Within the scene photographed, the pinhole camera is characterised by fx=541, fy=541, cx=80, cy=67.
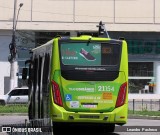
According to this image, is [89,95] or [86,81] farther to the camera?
[86,81]

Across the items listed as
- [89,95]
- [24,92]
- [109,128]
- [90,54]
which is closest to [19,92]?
[24,92]

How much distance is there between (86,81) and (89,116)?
112 cm

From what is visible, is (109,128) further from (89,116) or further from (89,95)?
(89,95)

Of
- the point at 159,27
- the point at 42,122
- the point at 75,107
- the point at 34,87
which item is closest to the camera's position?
the point at 42,122

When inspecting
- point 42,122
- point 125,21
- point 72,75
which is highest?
point 125,21

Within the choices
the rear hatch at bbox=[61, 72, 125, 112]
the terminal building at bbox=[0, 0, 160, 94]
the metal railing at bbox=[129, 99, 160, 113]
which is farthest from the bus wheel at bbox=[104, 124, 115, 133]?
the terminal building at bbox=[0, 0, 160, 94]

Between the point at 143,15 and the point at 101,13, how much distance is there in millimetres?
5426

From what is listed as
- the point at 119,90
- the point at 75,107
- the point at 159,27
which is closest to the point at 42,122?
the point at 75,107

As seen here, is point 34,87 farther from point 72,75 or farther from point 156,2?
point 156,2

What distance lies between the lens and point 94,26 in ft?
222

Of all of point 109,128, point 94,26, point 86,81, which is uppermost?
point 94,26

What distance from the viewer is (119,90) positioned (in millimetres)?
17203

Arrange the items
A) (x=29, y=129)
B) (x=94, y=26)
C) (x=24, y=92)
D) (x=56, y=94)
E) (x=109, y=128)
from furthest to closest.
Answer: (x=94, y=26) → (x=24, y=92) → (x=109, y=128) → (x=56, y=94) → (x=29, y=129)

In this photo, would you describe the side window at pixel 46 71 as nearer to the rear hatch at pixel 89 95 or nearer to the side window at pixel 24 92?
the rear hatch at pixel 89 95
